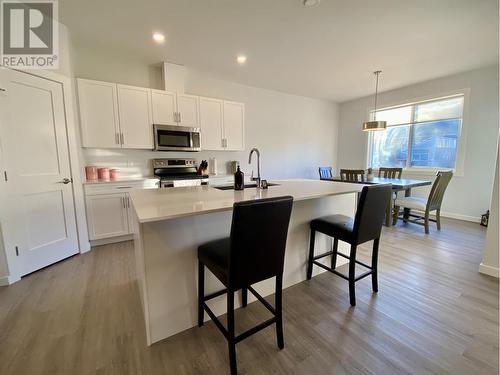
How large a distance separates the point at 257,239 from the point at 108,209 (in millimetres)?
2674

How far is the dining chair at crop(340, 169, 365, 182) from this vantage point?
387cm

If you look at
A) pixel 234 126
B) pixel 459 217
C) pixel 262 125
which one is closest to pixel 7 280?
pixel 234 126

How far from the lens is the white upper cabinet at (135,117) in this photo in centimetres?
314

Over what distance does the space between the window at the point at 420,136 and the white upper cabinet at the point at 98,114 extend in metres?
5.64

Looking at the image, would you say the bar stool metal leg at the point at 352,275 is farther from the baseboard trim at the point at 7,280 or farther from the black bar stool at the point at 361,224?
the baseboard trim at the point at 7,280

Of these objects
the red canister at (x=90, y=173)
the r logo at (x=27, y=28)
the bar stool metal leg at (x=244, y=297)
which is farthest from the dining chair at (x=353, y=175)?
the r logo at (x=27, y=28)

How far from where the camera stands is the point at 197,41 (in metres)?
2.87

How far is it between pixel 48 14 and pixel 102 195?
81.6 inches

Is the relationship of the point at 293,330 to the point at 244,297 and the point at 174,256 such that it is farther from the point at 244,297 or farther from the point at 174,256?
the point at 174,256

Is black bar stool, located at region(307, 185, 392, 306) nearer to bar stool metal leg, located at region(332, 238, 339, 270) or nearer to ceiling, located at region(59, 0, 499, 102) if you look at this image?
bar stool metal leg, located at region(332, 238, 339, 270)

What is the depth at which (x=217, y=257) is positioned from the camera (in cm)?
132

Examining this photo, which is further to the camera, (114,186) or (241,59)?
(241,59)

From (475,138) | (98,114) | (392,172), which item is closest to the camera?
(98,114)

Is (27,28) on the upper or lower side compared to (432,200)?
upper
